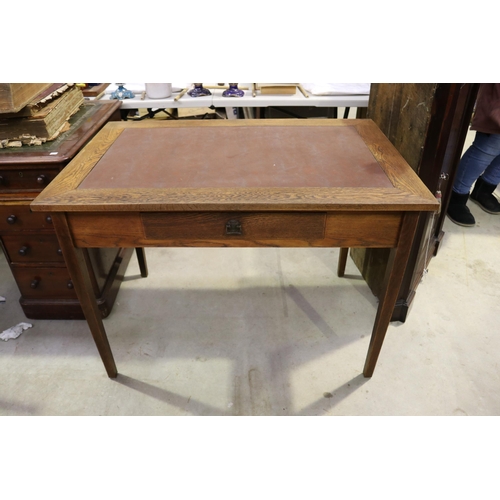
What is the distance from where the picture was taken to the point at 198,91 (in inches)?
104

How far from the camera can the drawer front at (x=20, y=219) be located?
5.57 feet

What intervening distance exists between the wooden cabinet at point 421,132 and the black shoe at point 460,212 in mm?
740

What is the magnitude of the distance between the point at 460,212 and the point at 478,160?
1.25 ft

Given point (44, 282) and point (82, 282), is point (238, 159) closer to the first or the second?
point (82, 282)

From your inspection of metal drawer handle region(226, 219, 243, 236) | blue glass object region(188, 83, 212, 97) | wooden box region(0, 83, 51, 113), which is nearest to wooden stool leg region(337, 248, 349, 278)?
metal drawer handle region(226, 219, 243, 236)

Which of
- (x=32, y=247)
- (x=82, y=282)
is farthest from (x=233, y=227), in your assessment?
(x=32, y=247)

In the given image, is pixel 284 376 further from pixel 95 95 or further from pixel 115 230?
pixel 95 95

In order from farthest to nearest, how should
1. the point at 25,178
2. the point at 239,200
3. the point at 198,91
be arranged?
1. the point at 198,91
2. the point at 25,178
3. the point at 239,200

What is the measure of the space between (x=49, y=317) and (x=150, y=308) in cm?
50

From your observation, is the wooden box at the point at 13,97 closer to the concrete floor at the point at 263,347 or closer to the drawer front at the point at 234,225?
the drawer front at the point at 234,225

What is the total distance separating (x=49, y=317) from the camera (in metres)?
2.03

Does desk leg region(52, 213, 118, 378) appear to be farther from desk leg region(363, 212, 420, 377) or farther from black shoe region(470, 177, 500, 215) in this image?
black shoe region(470, 177, 500, 215)

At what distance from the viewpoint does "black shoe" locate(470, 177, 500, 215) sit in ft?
9.72

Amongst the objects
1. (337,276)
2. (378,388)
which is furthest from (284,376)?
(337,276)
